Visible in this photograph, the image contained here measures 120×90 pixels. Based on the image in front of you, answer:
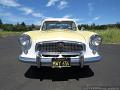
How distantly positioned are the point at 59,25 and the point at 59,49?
111 inches

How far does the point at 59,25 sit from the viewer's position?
8688 millimetres

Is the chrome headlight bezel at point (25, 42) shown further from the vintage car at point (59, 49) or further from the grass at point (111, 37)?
the grass at point (111, 37)

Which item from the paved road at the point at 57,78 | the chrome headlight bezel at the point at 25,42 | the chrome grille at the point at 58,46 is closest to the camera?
the paved road at the point at 57,78

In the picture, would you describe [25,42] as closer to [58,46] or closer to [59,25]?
[58,46]

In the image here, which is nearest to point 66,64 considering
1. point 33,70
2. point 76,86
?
point 76,86

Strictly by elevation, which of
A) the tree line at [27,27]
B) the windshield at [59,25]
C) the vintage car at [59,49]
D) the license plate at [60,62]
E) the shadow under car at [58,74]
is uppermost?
the windshield at [59,25]

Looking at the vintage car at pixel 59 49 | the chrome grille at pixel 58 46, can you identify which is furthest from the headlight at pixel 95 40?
the chrome grille at pixel 58 46

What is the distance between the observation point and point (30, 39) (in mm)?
6285

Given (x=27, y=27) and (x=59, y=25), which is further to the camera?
(x=27, y=27)

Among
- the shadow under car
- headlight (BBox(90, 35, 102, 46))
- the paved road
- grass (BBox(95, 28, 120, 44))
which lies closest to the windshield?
the paved road

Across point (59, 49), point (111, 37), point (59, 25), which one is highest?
point (59, 25)

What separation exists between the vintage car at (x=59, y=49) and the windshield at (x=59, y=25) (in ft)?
7.01

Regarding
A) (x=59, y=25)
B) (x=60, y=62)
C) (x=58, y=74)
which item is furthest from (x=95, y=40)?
(x=59, y=25)

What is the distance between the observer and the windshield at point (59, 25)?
861cm
